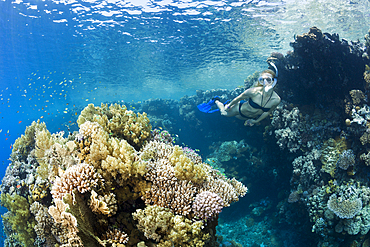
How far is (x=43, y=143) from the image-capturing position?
4582 mm

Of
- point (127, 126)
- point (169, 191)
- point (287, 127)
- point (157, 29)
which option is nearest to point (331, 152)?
point (287, 127)

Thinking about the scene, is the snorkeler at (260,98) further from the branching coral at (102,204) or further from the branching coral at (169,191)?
the branching coral at (102,204)

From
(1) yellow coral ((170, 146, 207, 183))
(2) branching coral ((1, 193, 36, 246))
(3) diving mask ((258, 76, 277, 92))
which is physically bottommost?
(2) branching coral ((1, 193, 36, 246))

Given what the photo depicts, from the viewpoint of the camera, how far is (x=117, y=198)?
10.6 ft

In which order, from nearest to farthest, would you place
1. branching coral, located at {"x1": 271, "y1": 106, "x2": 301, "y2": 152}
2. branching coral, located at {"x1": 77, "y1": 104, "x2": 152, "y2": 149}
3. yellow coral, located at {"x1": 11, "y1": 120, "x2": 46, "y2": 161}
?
branching coral, located at {"x1": 77, "y1": 104, "x2": 152, "y2": 149}
yellow coral, located at {"x1": 11, "y1": 120, "x2": 46, "y2": 161}
branching coral, located at {"x1": 271, "y1": 106, "x2": 301, "y2": 152}

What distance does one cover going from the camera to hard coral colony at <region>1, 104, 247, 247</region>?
2.73 m

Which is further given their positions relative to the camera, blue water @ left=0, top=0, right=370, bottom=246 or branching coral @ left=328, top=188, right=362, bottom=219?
blue water @ left=0, top=0, right=370, bottom=246

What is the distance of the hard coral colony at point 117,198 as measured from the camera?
2.73 meters

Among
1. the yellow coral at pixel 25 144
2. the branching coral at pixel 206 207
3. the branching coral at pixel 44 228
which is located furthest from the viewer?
the yellow coral at pixel 25 144

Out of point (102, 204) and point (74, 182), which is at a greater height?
point (74, 182)

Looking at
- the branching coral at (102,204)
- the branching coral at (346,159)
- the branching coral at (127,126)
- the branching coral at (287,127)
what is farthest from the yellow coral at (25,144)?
the branching coral at (346,159)

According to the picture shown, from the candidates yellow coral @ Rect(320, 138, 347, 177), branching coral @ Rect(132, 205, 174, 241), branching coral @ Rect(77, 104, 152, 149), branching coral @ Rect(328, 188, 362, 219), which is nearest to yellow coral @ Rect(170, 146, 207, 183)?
branching coral @ Rect(132, 205, 174, 241)

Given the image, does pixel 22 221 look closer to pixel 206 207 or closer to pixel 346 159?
pixel 206 207

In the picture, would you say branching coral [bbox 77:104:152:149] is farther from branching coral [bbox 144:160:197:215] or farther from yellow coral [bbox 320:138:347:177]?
yellow coral [bbox 320:138:347:177]
